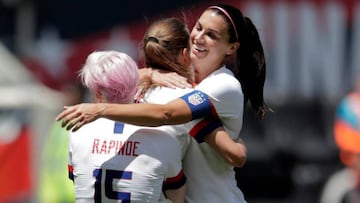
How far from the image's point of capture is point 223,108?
600 cm

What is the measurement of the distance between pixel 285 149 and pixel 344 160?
57 centimetres

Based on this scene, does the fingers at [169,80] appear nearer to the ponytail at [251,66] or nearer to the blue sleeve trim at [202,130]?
the blue sleeve trim at [202,130]

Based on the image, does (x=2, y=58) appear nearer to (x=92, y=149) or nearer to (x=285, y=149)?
(x=285, y=149)

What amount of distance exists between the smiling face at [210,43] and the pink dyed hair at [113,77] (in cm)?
37

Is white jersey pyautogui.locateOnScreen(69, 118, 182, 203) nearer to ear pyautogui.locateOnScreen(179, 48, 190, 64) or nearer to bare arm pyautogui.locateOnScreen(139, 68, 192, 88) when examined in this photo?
bare arm pyautogui.locateOnScreen(139, 68, 192, 88)

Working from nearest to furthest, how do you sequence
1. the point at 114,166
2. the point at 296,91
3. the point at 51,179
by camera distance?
the point at 114,166, the point at 51,179, the point at 296,91

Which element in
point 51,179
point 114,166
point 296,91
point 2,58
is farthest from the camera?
point 296,91

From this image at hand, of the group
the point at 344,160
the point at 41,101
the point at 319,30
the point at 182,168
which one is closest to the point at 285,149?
the point at 344,160

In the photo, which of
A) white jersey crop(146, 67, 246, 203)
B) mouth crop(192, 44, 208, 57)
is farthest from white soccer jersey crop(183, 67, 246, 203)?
mouth crop(192, 44, 208, 57)

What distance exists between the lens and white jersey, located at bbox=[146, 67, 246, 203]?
19.5ft

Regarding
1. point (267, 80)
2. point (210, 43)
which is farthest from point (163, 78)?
point (267, 80)

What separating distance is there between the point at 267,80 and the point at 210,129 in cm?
800

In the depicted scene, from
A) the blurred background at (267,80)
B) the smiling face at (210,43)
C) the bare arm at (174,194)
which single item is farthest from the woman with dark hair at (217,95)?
the blurred background at (267,80)

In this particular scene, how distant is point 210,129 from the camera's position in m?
5.95
